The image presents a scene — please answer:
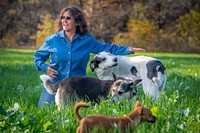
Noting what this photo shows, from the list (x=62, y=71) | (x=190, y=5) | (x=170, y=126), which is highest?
(x=190, y=5)

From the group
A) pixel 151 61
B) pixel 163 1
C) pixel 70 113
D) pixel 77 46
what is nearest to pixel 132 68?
A: pixel 151 61

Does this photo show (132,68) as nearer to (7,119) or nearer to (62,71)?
(62,71)

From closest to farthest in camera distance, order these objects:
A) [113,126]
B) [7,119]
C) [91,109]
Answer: [113,126] < [7,119] < [91,109]

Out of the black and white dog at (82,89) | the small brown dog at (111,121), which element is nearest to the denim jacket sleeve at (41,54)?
the black and white dog at (82,89)

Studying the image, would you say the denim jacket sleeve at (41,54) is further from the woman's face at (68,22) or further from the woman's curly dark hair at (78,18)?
the woman's curly dark hair at (78,18)

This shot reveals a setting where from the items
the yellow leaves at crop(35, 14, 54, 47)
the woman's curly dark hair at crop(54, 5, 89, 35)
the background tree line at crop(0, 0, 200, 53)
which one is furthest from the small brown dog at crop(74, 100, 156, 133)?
the yellow leaves at crop(35, 14, 54, 47)

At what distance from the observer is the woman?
20.3 ft

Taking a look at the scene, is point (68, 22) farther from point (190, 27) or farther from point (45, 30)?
point (190, 27)

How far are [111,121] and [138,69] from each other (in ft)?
8.52

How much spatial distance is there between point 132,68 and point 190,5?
2595 centimetres

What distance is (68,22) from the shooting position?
244 inches

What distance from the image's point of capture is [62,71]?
627cm

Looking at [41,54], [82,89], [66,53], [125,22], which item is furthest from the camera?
[125,22]

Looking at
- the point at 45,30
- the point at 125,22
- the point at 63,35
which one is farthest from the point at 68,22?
the point at 125,22
